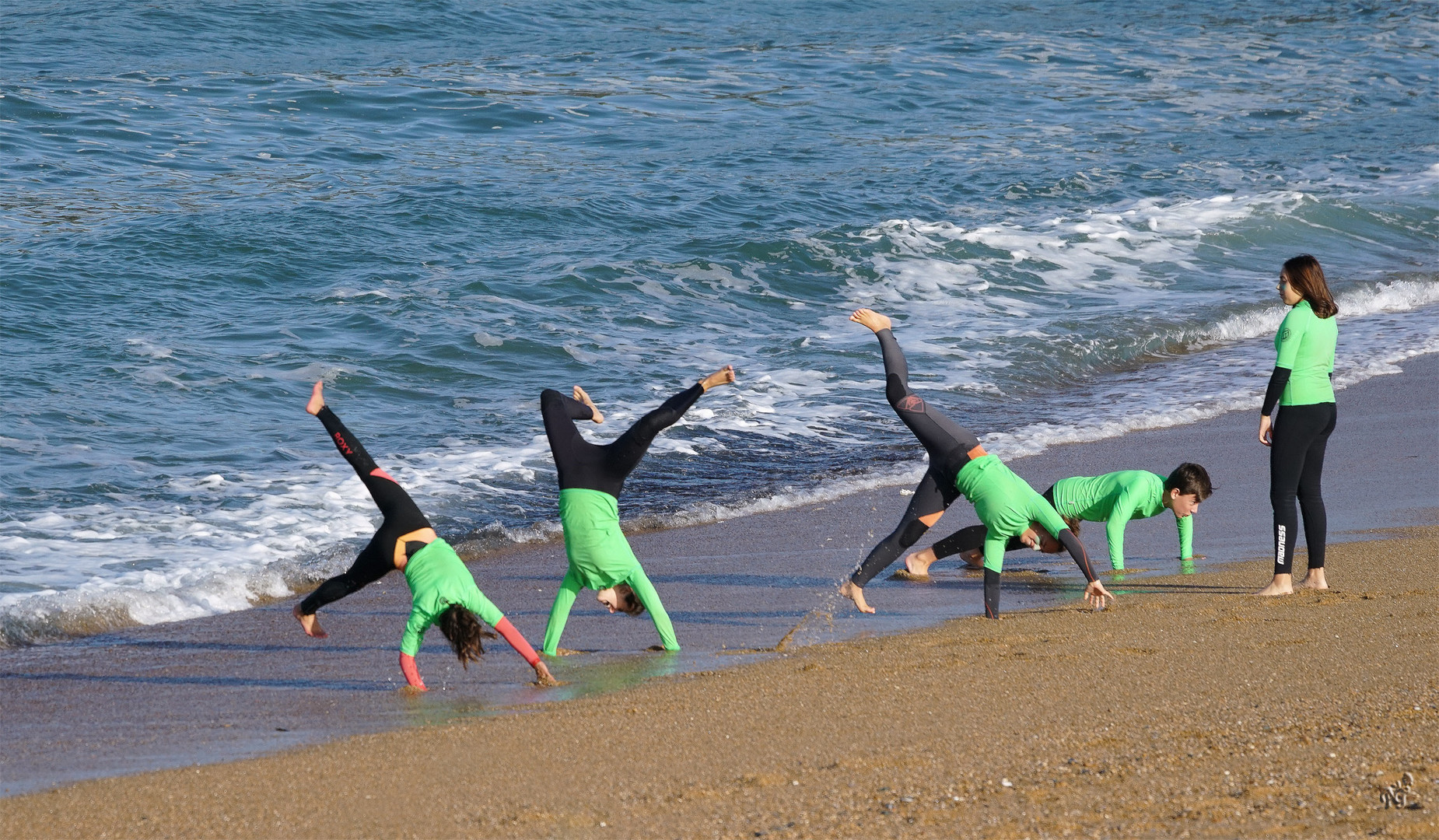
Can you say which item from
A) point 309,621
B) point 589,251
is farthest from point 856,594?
point 589,251

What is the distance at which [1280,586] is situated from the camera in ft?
22.9

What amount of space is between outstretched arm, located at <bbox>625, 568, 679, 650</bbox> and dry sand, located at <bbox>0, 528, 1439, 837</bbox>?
1.52 feet

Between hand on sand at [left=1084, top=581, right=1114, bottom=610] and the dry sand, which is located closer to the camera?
the dry sand

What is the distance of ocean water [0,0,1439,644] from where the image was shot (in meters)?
9.91

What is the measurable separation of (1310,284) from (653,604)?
3.64 m

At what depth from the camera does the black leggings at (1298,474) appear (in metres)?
7.06

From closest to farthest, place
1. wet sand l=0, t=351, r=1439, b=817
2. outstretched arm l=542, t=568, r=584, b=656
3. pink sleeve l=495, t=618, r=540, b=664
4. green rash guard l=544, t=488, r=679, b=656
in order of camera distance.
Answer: wet sand l=0, t=351, r=1439, b=817
pink sleeve l=495, t=618, r=540, b=664
green rash guard l=544, t=488, r=679, b=656
outstretched arm l=542, t=568, r=584, b=656

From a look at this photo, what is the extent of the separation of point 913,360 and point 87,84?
49.4 ft

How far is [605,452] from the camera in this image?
632 cm

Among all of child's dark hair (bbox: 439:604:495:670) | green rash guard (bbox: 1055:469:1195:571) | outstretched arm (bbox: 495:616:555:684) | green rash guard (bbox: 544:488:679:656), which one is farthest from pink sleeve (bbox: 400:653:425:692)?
green rash guard (bbox: 1055:469:1195:571)

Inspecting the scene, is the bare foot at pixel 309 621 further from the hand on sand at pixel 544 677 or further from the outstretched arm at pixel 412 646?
the hand on sand at pixel 544 677

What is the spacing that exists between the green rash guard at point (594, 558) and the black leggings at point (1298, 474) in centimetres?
321

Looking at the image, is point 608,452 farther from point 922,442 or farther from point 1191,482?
point 1191,482

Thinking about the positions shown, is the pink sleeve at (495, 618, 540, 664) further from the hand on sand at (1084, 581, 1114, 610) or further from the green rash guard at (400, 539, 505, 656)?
the hand on sand at (1084, 581, 1114, 610)
